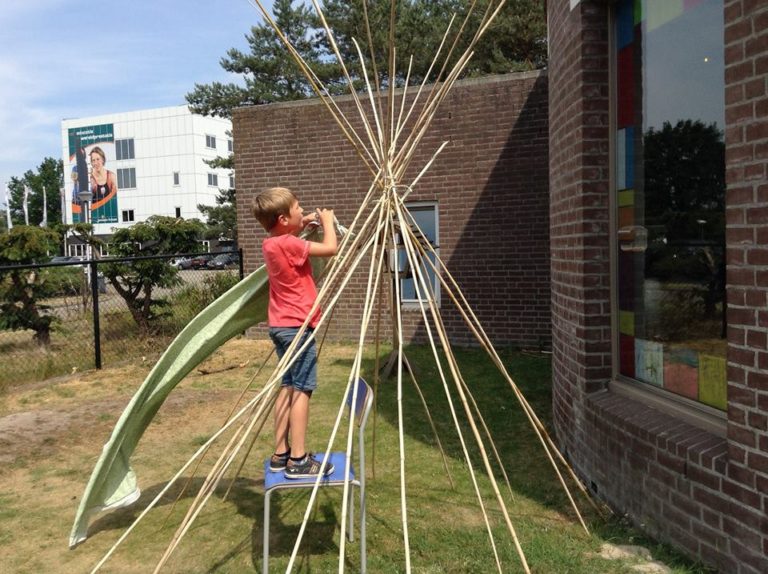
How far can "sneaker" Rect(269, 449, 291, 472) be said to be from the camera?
3533mm

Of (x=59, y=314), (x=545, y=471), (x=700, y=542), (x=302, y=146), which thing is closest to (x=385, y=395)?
(x=545, y=471)

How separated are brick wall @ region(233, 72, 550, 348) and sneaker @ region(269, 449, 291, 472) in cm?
664

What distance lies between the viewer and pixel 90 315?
1099 cm

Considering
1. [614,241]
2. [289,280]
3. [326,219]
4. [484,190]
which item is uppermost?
[484,190]

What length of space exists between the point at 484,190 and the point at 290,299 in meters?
6.74

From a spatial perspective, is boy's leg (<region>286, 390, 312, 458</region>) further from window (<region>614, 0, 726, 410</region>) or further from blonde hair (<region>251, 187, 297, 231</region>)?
window (<region>614, 0, 726, 410</region>)

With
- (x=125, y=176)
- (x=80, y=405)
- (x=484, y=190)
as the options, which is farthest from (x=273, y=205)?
(x=125, y=176)

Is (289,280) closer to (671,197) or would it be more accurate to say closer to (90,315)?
(671,197)

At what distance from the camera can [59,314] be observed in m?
10.1

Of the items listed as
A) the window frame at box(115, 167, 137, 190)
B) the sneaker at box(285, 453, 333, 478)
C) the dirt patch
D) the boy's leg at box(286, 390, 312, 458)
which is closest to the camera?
the sneaker at box(285, 453, 333, 478)

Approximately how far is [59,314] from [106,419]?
4.19 metres

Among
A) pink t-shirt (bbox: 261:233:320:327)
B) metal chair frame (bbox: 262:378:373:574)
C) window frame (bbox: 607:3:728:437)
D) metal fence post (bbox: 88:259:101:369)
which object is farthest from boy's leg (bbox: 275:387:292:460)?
metal fence post (bbox: 88:259:101:369)

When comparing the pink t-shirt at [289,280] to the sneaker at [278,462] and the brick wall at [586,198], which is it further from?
the brick wall at [586,198]

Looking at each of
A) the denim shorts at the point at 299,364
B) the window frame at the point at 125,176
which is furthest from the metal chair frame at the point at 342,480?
the window frame at the point at 125,176
